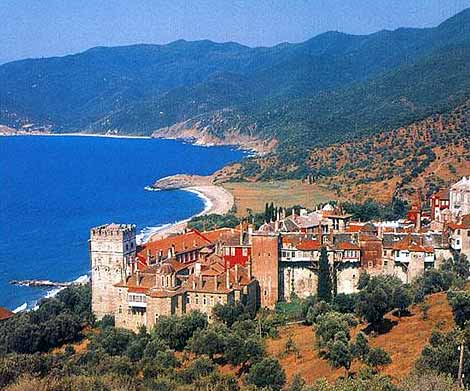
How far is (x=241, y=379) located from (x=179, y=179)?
10958 cm

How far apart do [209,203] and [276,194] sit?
1004cm

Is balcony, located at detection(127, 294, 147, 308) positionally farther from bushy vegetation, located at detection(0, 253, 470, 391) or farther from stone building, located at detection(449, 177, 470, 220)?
stone building, located at detection(449, 177, 470, 220)

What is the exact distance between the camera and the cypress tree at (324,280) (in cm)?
4459

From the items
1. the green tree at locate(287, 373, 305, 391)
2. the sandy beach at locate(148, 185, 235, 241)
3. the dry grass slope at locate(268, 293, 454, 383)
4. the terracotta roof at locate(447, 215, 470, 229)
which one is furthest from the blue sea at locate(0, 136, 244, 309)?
the green tree at locate(287, 373, 305, 391)

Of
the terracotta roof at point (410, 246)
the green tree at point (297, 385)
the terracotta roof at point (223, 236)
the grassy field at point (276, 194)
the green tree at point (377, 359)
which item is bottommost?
the green tree at point (297, 385)

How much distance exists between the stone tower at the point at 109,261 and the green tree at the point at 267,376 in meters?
18.0

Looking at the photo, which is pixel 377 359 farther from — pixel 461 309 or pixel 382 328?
pixel 382 328

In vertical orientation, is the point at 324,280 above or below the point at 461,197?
below

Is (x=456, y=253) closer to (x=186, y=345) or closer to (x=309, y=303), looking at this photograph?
(x=309, y=303)

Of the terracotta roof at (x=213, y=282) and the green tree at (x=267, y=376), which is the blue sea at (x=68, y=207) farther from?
the green tree at (x=267, y=376)

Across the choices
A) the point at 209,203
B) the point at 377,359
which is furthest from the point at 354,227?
the point at 209,203

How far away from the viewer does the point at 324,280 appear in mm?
44750

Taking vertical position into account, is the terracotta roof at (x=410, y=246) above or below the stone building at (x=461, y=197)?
below

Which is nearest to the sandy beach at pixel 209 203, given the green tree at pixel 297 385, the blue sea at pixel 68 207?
the blue sea at pixel 68 207
